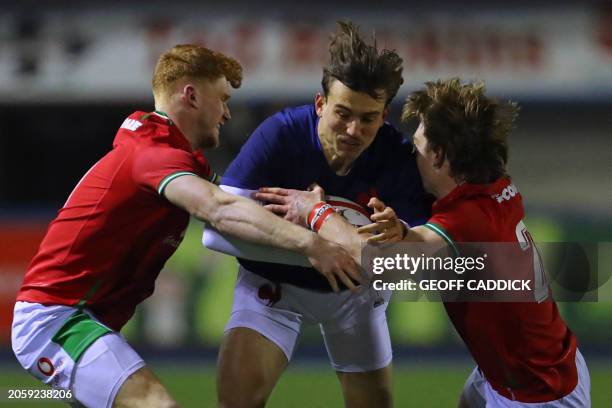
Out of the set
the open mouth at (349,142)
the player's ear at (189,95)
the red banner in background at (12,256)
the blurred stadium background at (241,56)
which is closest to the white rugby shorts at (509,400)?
the open mouth at (349,142)

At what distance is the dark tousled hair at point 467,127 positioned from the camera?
Answer: 448cm

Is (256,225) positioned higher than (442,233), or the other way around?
(256,225)

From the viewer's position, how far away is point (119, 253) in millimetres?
4383

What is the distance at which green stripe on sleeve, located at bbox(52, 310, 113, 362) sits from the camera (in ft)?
13.8

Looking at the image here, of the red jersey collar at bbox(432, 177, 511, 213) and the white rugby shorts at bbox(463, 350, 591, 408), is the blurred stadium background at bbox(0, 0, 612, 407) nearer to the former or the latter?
the white rugby shorts at bbox(463, 350, 591, 408)

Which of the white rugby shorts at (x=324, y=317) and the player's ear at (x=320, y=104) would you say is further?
the white rugby shorts at (x=324, y=317)

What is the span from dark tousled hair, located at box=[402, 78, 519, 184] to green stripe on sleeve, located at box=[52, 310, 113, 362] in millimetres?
1656

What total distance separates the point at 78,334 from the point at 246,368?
81 cm

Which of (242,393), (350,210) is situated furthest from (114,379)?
(350,210)

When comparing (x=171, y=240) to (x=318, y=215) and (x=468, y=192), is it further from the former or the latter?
(x=468, y=192)

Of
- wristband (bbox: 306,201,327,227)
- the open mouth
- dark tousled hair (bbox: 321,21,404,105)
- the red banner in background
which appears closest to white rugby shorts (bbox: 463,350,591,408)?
wristband (bbox: 306,201,327,227)

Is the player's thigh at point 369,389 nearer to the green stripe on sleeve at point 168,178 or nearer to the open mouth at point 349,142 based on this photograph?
the open mouth at point 349,142

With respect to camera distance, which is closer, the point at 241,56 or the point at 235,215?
the point at 235,215

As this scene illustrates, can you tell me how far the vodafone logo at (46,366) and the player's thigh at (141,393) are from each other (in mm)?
364
